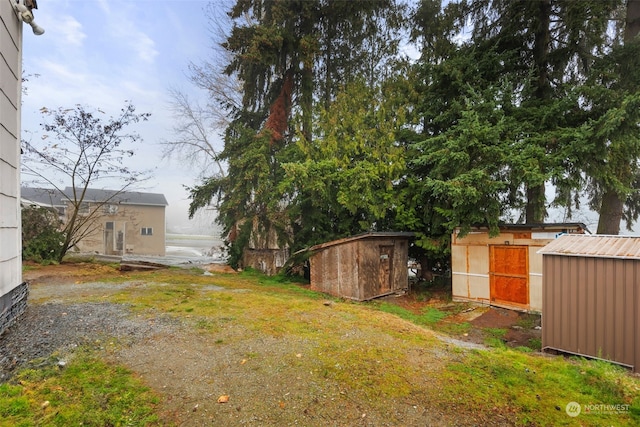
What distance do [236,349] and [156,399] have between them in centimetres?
136

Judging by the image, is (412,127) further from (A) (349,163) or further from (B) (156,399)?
(B) (156,399)

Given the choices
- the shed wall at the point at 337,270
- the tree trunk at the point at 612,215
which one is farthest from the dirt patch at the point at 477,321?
the tree trunk at the point at 612,215

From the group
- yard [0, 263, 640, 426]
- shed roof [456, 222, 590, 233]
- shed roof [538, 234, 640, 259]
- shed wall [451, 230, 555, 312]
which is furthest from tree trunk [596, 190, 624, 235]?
yard [0, 263, 640, 426]

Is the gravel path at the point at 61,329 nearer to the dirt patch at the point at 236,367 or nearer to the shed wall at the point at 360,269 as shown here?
the dirt patch at the point at 236,367

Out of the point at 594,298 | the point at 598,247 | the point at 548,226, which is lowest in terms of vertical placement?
the point at 594,298

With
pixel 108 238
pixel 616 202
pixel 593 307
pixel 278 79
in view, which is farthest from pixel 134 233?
pixel 616 202

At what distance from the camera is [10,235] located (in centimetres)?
457

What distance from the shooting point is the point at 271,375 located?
3.59 meters

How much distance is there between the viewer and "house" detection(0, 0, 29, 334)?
13.8ft

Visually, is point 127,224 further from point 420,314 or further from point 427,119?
point 420,314

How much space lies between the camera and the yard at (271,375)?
287 cm

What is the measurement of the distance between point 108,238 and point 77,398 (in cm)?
2505

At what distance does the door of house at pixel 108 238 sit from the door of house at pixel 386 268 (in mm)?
22328
